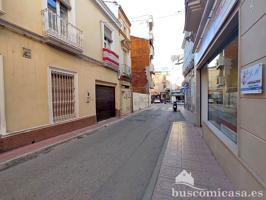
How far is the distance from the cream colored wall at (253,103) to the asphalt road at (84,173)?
71.6 inches

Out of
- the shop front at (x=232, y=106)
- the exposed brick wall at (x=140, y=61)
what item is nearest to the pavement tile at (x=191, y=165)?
the shop front at (x=232, y=106)

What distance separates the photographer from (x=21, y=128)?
6.44m

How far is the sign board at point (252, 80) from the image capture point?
246 cm

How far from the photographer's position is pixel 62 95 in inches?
351

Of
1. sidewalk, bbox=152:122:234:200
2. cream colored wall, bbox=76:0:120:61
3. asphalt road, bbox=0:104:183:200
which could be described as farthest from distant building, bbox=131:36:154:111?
asphalt road, bbox=0:104:183:200

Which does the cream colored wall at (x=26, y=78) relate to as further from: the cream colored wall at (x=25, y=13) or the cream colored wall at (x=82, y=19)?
the cream colored wall at (x=82, y=19)

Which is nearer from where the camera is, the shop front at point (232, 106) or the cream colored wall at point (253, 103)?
the cream colored wall at point (253, 103)

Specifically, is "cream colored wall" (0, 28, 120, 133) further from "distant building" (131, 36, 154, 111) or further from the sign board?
"distant building" (131, 36, 154, 111)

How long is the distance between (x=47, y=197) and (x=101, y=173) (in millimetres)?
1263

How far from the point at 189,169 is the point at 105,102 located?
33.5 ft

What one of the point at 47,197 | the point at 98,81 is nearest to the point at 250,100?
the point at 47,197

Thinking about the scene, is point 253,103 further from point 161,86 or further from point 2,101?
point 161,86

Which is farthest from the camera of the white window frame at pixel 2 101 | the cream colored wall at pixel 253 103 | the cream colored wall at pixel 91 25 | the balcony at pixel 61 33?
the cream colored wall at pixel 91 25

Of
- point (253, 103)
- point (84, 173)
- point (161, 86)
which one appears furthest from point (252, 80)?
point (161, 86)
